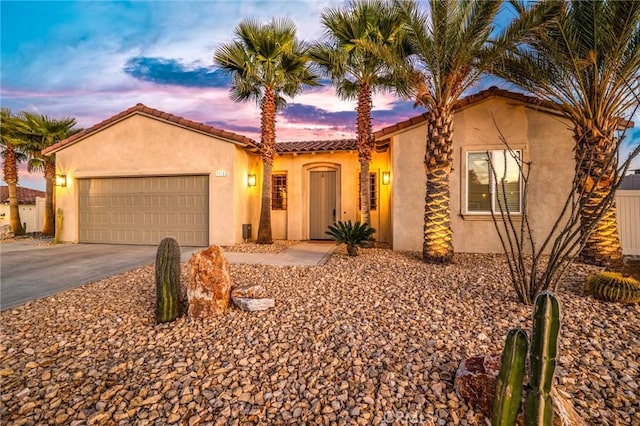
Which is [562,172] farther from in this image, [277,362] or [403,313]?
[277,362]

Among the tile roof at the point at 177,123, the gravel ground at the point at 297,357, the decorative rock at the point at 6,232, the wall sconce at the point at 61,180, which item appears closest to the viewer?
the gravel ground at the point at 297,357

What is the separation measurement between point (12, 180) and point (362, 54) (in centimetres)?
1689

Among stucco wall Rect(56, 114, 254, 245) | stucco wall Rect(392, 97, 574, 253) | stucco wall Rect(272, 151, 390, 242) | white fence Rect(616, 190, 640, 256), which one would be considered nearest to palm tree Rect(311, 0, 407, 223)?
stucco wall Rect(392, 97, 574, 253)

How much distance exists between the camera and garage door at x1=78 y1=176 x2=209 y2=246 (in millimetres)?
10250

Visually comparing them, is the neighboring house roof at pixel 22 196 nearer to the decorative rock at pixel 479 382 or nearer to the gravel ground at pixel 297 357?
the gravel ground at pixel 297 357

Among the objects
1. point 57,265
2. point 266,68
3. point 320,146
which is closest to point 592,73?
point 320,146

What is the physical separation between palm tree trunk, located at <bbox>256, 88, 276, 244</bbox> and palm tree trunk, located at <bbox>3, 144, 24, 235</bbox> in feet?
42.3

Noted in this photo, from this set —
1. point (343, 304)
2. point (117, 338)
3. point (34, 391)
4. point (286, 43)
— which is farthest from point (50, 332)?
point (286, 43)

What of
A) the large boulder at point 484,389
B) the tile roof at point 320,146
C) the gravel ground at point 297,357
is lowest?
the gravel ground at point 297,357

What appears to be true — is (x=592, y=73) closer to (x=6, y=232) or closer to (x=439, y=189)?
(x=439, y=189)

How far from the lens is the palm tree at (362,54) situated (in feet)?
→ 25.9

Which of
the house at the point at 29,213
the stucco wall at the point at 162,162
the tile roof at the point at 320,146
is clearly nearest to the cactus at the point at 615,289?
the tile roof at the point at 320,146

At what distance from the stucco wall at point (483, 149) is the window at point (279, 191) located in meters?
4.83

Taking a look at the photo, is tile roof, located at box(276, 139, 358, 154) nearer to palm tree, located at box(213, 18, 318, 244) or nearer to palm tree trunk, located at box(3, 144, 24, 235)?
palm tree, located at box(213, 18, 318, 244)
